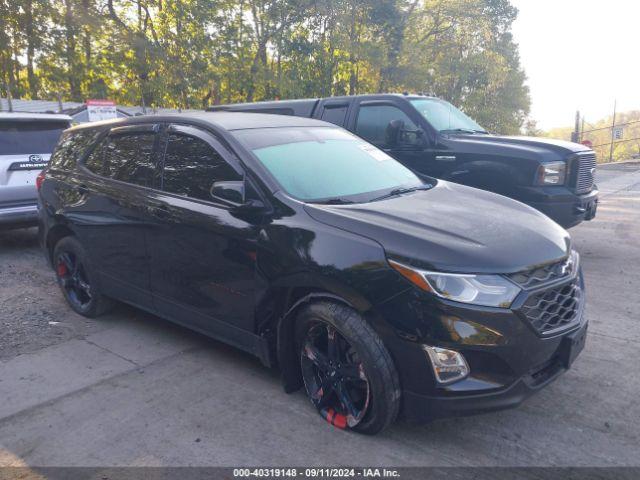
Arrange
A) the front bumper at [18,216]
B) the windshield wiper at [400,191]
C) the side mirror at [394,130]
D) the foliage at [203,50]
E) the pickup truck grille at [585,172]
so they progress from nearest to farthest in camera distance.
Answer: the windshield wiper at [400,191]
the pickup truck grille at [585,172]
the front bumper at [18,216]
the side mirror at [394,130]
the foliage at [203,50]

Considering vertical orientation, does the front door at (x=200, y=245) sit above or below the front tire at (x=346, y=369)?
above

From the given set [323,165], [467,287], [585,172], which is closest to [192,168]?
[323,165]

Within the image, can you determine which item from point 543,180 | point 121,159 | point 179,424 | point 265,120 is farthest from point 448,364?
point 543,180

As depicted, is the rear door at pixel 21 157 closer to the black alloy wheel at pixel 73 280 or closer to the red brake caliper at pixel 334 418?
the black alloy wheel at pixel 73 280

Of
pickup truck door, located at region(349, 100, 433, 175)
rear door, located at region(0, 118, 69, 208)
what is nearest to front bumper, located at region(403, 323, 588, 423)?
pickup truck door, located at region(349, 100, 433, 175)

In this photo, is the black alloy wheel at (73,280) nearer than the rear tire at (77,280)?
No

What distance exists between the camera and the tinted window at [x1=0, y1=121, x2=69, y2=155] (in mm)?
7160

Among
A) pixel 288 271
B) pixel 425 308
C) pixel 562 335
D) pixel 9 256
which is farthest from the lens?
pixel 9 256

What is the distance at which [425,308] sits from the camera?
8.95 feet

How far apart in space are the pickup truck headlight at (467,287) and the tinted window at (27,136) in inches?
252

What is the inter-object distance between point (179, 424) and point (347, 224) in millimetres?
1536

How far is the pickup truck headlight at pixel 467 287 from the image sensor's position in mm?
2732

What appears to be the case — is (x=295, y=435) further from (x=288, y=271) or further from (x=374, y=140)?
(x=374, y=140)

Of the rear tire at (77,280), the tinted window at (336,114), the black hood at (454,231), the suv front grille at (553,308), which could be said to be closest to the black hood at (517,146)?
the tinted window at (336,114)
